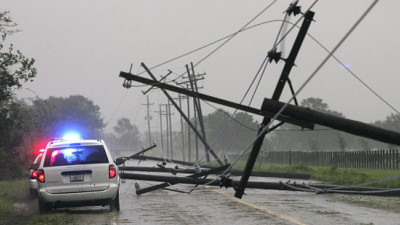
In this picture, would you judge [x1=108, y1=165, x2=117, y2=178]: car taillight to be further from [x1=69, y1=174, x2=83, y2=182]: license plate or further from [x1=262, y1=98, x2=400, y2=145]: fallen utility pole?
[x1=262, y1=98, x2=400, y2=145]: fallen utility pole

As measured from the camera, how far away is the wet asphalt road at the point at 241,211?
44.0 ft

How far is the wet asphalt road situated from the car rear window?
1228mm

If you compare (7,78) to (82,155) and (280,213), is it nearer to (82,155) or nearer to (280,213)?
(82,155)

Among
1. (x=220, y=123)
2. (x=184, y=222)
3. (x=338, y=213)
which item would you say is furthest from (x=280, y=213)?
(x=220, y=123)

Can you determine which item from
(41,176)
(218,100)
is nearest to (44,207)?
(41,176)

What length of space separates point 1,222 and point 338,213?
7228 mm

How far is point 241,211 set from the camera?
15.3 m

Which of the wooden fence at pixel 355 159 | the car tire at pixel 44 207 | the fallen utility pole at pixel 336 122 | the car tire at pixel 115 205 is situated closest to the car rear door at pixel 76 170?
the car tire at pixel 44 207

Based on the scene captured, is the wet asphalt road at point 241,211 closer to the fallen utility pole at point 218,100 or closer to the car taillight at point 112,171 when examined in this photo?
the car taillight at point 112,171

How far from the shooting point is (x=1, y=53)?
25.5 metres

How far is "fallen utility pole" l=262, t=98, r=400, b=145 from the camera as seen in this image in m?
8.34

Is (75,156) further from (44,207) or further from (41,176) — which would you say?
(44,207)

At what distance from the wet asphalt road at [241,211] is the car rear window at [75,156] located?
4.03ft

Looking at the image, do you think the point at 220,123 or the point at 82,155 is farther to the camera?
the point at 220,123
